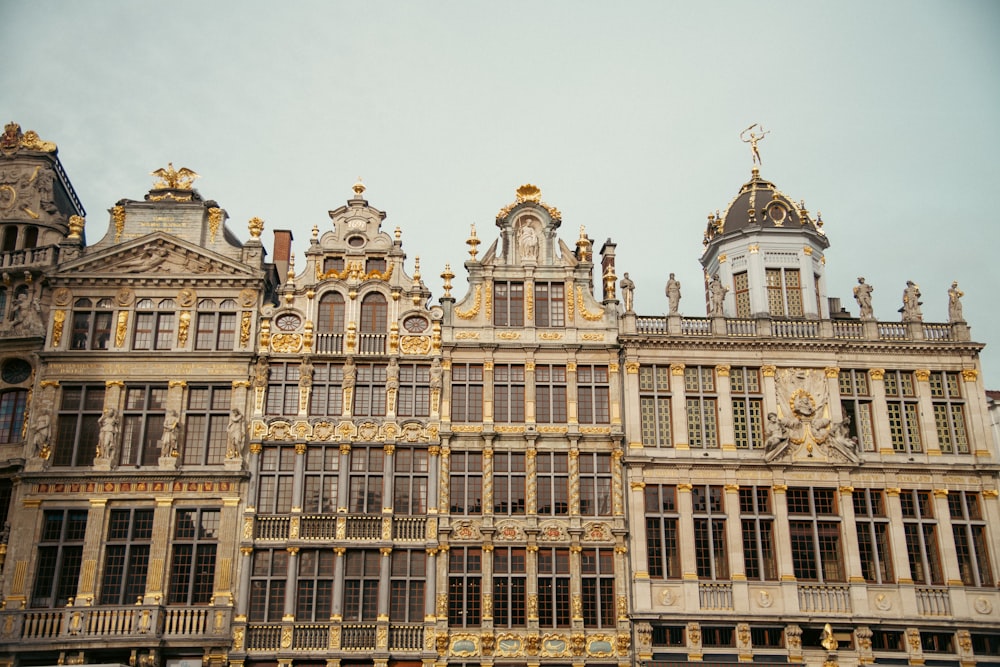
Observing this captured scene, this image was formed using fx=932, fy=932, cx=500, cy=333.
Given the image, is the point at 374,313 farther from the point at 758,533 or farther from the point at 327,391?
the point at 758,533

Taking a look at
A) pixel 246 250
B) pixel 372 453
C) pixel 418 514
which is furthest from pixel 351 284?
pixel 418 514

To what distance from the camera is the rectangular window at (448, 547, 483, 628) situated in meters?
28.9

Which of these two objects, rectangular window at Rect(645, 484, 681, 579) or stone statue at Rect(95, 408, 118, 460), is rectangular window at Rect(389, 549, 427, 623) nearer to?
rectangular window at Rect(645, 484, 681, 579)

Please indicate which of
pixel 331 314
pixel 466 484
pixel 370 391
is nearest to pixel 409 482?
pixel 466 484

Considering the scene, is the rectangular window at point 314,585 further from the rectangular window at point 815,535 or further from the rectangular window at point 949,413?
the rectangular window at point 949,413

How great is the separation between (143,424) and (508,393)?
39.3ft

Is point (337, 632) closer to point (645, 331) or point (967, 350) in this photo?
point (645, 331)

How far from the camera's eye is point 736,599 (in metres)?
29.0

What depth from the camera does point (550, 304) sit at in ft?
107

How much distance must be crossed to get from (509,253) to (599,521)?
9.87 metres

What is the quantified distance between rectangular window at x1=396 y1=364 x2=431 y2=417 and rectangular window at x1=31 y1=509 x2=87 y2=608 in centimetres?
1059

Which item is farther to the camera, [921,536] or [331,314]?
[331,314]

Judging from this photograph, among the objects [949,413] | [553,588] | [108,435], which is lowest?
[553,588]

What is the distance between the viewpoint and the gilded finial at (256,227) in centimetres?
3281
